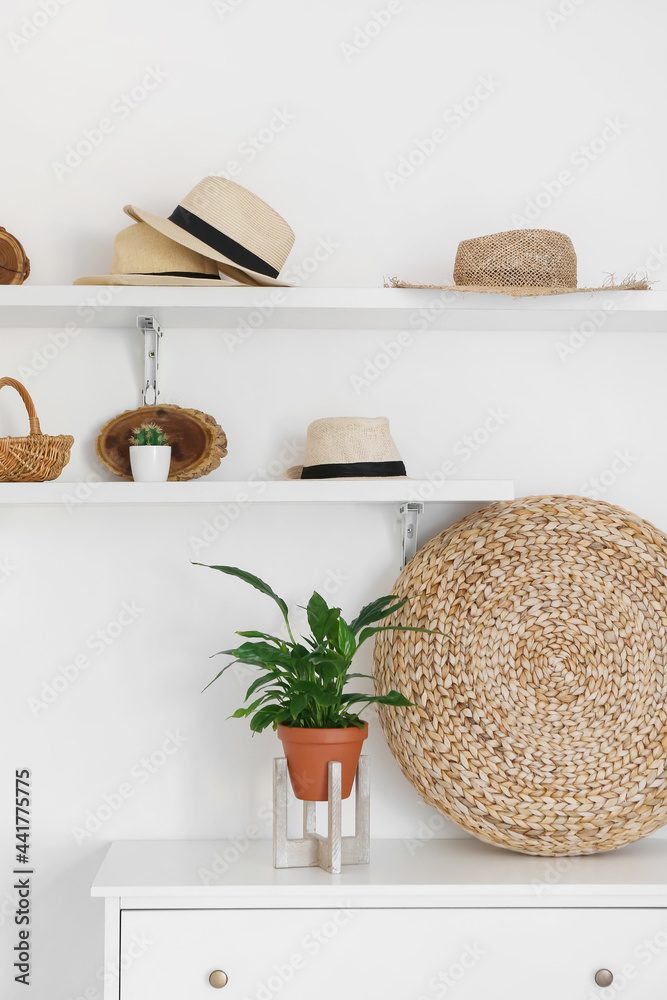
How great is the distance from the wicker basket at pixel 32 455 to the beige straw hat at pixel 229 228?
14.1 inches

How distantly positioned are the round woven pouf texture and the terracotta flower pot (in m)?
0.12

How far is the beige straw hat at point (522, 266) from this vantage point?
134 cm

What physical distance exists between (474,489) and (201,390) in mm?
542

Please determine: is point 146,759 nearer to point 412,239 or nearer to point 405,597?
point 405,597

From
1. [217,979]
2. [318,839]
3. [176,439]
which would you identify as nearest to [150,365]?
[176,439]

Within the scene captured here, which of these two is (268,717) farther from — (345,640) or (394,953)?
(394,953)

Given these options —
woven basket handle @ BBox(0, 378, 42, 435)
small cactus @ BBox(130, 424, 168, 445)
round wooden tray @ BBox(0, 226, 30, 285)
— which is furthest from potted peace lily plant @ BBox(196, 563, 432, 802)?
round wooden tray @ BBox(0, 226, 30, 285)

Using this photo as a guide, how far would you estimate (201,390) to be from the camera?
153 centimetres

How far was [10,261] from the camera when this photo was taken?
1.41m

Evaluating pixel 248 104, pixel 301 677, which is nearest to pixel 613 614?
pixel 301 677

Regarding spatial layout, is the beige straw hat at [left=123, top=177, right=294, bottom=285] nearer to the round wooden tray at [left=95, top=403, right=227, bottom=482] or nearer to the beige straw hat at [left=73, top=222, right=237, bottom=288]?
the beige straw hat at [left=73, top=222, right=237, bottom=288]

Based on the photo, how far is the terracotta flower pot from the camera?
1289mm

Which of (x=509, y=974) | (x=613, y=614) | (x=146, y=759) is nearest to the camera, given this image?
(x=509, y=974)

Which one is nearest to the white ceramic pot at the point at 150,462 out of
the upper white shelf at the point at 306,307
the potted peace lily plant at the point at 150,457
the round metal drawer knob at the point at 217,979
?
the potted peace lily plant at the point at 150,457
